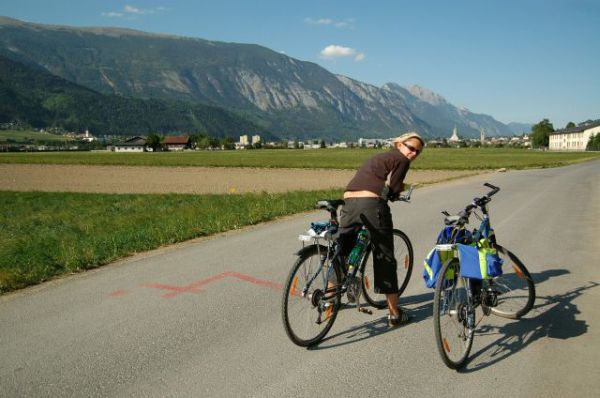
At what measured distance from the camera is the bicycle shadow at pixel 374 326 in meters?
4.80

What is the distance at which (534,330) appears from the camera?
5129 mm

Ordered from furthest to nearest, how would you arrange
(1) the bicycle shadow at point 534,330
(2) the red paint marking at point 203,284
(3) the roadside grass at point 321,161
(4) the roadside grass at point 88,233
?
(3) the roadside grass at point 321,161 < (4) the roadside grass at point 88,233 < (2) the red paint marking at point 203,284 < (1) the bicycle shadow at point 534,330

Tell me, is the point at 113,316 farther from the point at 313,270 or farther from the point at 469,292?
the point at 469,292

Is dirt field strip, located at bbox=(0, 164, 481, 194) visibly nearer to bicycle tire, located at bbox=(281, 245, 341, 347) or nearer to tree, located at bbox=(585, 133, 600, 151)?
bicycle tire, located at bbox=(281, 245, 341, 347)

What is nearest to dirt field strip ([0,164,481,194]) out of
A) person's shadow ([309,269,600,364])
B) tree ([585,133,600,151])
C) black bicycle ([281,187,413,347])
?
person's shadow ([309,269,600,364])

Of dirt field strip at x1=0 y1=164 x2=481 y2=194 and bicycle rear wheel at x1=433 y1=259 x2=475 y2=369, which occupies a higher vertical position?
bicycle rear wheel at x1=433 y1=259 x2=475 y2=369

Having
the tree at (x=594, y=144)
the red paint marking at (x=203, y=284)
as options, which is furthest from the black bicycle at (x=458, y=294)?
the tree at (x=594, y=144)

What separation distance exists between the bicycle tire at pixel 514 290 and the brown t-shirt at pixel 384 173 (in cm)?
138

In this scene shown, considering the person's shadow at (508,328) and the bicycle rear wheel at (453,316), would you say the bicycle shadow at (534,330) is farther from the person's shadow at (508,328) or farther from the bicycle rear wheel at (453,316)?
the bicycle rear wheel at (453,316)

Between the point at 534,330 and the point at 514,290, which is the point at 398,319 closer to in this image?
the point at 534,330

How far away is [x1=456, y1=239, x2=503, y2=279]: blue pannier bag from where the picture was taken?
4.23 metres

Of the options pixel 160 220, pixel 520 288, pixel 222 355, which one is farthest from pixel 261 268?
pixel 160 220

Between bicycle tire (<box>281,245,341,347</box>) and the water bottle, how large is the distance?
8.9 inches

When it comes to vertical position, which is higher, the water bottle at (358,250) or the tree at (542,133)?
the tree at (542,133)
